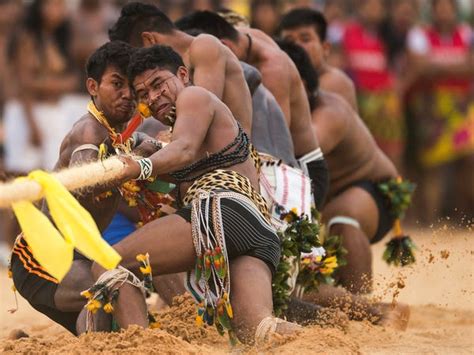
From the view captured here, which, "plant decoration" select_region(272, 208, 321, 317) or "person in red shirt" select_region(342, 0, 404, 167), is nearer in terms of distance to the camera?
"plant decoration" select_region(272, 208, 321, 317)

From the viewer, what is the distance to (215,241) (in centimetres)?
598

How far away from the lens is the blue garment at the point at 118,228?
7688 millimetres

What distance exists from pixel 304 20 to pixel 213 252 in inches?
147

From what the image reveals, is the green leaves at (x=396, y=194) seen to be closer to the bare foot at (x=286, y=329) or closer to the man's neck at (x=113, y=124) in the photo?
the man's neck at (x=113, y=124)

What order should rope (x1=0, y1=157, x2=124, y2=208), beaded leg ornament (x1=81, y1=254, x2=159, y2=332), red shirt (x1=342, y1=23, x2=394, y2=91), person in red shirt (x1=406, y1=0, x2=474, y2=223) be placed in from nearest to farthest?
rope (x1=0, y1=157, x2=124, y2=208) → beaded leg ornament (x1=81, y1=254, x2=159, y2=332) → red shirt (x1=342, y1=23, x2=394, y2=91) → person in red shirt (x1=406, y1=0, x2=474, y2=223)

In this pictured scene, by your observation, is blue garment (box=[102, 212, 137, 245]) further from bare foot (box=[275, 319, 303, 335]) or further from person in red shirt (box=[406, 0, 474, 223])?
person in red shirt (box=[406, 0, 474, 223])

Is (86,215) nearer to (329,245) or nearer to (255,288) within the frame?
(255,288)

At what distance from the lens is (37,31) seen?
11.8m

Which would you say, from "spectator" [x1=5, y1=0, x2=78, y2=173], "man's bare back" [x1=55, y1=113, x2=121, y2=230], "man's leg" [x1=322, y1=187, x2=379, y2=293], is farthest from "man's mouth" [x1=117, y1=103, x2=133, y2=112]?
"spectator" [x1=5, y1=0, x2=78, y2=173]

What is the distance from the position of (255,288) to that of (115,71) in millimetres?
1427

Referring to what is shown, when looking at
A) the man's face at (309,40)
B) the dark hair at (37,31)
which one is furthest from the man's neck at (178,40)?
the dark hair at (37,31)

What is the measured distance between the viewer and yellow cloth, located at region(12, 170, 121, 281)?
543cm

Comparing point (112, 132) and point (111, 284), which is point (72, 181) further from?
point (112, 132)

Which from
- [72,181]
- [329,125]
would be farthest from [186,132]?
[329,125]
